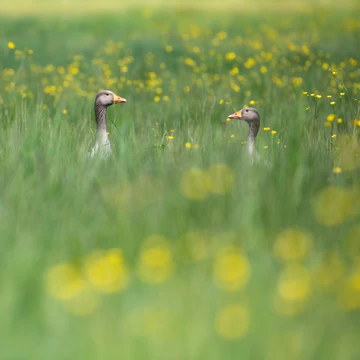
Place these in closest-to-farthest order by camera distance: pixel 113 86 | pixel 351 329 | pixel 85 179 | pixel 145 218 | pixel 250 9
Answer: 1. pixel 351 329
2. pixel 145 218
3. pixel 85 179
4. pixel 113 86
5. pixel 250 9

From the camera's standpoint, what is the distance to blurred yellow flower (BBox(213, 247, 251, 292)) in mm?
3059

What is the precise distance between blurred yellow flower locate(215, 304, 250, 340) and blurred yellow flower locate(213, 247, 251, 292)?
137mm

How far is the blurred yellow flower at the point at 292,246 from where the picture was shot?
11.2 ft

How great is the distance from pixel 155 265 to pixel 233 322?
0.55m

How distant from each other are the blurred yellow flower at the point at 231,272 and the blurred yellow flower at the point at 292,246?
0.20 m

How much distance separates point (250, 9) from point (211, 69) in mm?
12047

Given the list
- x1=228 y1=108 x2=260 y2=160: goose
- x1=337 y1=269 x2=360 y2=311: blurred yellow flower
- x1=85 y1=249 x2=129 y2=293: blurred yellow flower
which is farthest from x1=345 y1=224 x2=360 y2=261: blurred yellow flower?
x1=228 y1=108 x2=260 y2=160: goose

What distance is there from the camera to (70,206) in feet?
14.4

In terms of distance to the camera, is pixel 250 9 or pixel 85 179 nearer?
pixel 85 179

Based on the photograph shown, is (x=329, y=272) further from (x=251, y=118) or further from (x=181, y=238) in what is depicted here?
(x=251, y=118)

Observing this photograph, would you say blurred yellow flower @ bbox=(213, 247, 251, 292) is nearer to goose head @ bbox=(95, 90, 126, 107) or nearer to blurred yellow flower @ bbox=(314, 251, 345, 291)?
blurred yellow flower @ bbox=(314, 251, 345, 291)

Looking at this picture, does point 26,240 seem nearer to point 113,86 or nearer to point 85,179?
point 85,179

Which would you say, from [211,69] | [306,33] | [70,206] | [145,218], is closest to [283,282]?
[145,218]

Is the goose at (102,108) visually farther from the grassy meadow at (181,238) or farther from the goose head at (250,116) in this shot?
the goose head at (250,116)
